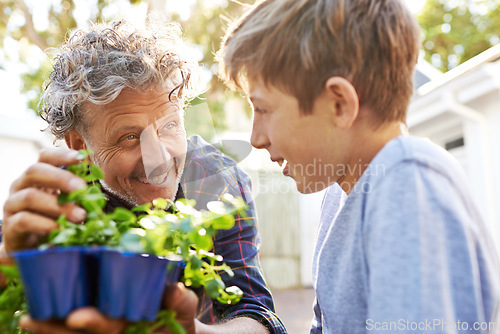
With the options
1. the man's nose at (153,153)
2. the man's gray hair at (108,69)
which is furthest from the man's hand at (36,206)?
the man's gray hair at (108,69)

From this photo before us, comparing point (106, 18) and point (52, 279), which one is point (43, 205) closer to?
point (52, 279)

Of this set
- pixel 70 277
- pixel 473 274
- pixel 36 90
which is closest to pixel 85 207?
pixel 70 277

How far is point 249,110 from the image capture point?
11.1m

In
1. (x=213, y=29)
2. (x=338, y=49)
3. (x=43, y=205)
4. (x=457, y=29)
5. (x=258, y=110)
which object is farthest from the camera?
(x=457, y=29)

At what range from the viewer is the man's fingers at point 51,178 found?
0.85m

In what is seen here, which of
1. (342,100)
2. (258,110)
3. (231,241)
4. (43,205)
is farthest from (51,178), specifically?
(231,241)

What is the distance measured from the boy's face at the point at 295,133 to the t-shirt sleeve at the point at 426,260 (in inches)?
11.4

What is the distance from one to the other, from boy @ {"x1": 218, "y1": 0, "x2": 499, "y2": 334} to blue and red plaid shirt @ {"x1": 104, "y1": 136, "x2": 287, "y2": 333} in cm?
25

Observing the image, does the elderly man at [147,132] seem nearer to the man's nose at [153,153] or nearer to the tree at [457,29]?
the man's nose at [153,153]

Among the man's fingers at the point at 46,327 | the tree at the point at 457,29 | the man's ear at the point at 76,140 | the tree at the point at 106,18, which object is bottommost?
the man's fingers at the point at 46,327

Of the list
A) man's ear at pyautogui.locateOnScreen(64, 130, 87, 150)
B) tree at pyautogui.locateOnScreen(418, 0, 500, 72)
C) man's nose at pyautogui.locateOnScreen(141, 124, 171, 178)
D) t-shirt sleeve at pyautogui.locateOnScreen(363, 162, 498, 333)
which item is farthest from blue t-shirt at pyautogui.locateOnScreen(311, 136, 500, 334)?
tree at pyautogui.locateOnScreen(418, 0, 500, 72)

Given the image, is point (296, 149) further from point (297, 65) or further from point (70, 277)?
point (70, 277)

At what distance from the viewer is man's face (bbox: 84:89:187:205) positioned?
161cm

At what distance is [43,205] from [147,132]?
2.64ft
